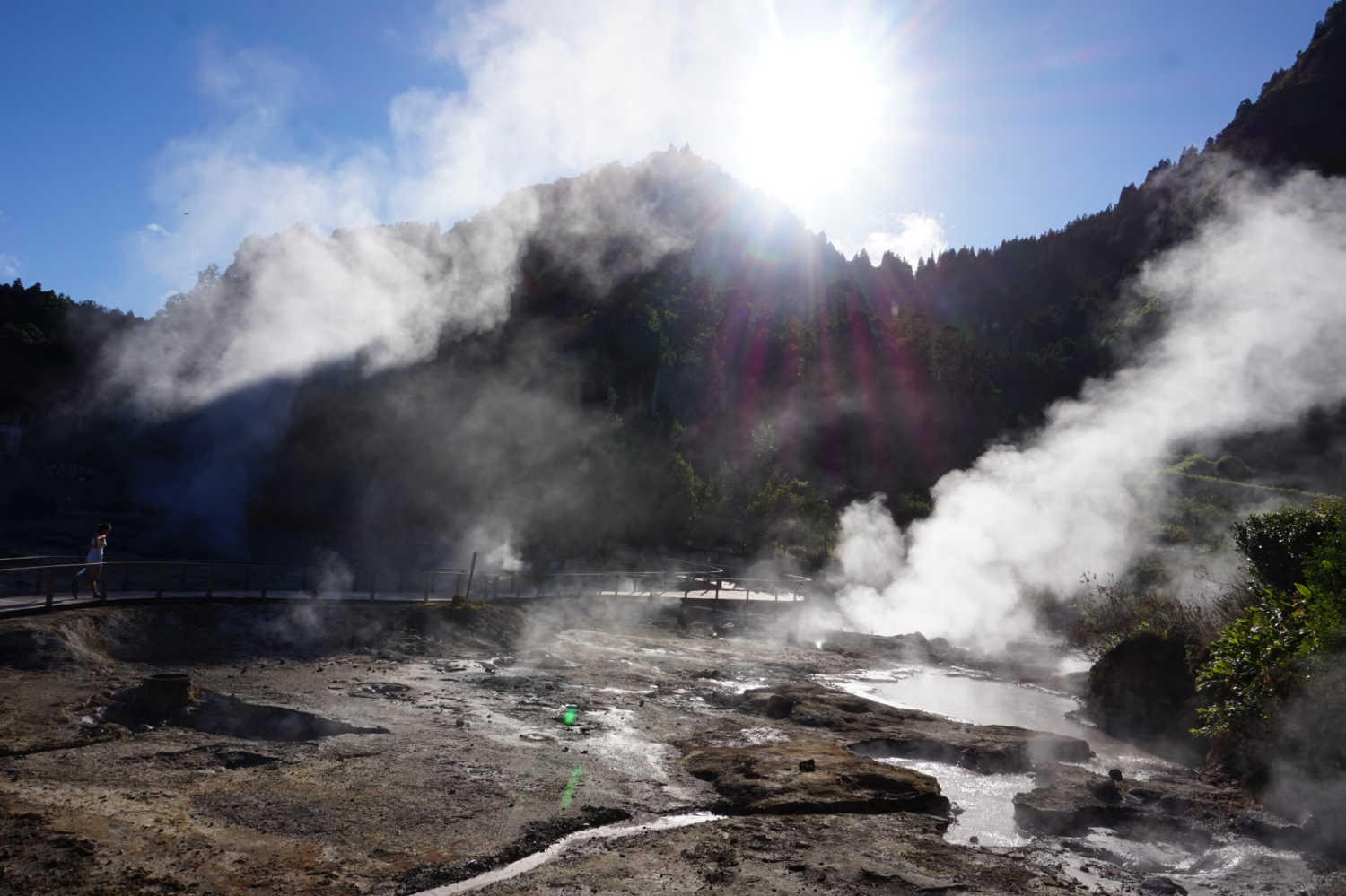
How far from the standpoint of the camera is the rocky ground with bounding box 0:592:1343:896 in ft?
20.2

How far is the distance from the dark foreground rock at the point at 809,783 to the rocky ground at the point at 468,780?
3 cm

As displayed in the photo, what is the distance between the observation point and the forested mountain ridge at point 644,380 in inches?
1044

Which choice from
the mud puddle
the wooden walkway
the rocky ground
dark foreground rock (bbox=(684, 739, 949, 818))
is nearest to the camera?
the mud puddle

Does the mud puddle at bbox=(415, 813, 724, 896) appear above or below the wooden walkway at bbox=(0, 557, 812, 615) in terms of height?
below

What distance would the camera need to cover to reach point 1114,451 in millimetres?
27781

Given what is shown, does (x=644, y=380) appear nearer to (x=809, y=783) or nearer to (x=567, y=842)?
(x=809, y=783)

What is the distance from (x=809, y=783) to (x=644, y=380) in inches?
1658

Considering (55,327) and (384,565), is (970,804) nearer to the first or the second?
(384,565)

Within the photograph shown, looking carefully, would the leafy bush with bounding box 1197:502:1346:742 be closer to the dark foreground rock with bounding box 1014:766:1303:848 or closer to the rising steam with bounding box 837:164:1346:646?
the dark foreground rock with bounding box 1014:766:1303:848

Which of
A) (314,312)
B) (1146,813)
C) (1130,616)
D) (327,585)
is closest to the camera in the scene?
(1146,813)

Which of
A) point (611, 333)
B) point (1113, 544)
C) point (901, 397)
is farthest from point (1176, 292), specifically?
point (901, 397)

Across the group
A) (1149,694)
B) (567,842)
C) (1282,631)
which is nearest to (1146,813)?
(1282,631)

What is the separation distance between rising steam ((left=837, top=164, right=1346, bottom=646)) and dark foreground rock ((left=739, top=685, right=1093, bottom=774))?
11077mm

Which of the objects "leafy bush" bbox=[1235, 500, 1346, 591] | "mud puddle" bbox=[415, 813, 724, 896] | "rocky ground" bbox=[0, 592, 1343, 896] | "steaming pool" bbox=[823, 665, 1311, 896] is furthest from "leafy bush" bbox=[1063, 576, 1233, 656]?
"mud puddle" bbox=[415, 813, 724, 896]
